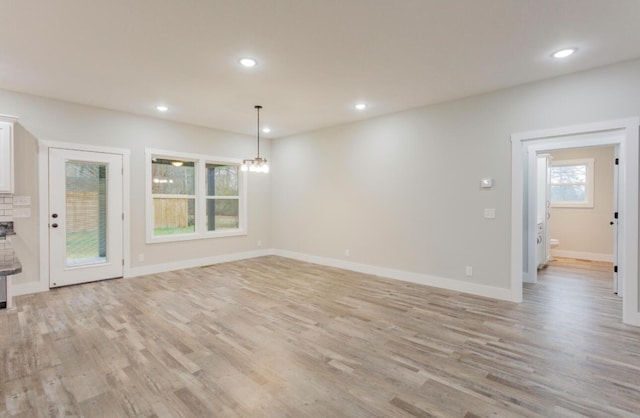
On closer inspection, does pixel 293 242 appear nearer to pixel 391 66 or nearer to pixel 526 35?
pixel 391 66

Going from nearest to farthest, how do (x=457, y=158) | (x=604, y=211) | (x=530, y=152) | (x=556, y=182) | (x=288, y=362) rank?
(x=288, y=362), (x=457, y=158), (x=530, y=152), (x=604, y=211), (x=556, y=182)

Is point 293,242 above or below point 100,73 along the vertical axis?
below

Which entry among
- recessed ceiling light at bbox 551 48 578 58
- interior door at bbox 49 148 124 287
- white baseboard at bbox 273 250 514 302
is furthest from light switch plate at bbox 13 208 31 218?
recessed ceiling light at bbox 551 48 578 58

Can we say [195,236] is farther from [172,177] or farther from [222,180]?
[222,180]

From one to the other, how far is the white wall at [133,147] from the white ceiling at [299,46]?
1.19 ft

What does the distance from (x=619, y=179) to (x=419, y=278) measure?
3055mm

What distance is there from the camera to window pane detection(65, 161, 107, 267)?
5.00 m

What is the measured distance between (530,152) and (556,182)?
10.9 feet

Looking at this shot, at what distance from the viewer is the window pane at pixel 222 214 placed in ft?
22.5

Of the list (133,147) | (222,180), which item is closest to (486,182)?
(222,180)

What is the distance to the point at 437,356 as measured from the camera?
9.04ft

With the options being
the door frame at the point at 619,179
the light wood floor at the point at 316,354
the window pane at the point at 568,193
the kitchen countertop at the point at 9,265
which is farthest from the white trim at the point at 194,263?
the window pane at the point at 568,193

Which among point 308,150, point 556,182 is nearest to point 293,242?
point 308,150

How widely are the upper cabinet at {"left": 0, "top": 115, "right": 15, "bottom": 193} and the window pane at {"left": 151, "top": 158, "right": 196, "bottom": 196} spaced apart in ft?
6.50
